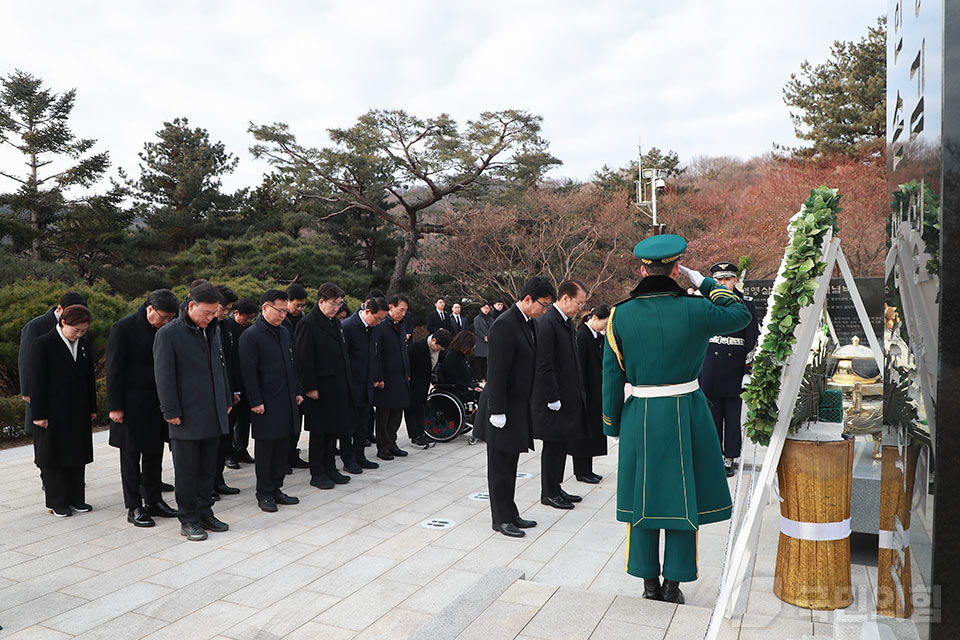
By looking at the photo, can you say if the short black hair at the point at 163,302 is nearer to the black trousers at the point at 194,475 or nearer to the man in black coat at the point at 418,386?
the black trousers at the point at 194,475

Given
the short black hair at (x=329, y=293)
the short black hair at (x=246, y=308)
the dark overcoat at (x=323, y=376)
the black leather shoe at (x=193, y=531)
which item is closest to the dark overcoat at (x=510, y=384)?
the dark overcoat at (x=323, y=376)

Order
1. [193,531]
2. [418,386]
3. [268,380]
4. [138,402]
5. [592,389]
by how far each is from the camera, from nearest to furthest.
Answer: [193,531]
[138,402]
[268,380]
[592,389]
[418,386]

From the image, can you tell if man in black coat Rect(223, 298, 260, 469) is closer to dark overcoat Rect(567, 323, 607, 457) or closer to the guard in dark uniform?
dark overcoat Rect(567, 323, 607, 457)

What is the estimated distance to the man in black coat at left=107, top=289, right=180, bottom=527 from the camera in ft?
17.3

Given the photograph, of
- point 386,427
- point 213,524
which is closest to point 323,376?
point 386,427

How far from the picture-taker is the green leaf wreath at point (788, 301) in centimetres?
321

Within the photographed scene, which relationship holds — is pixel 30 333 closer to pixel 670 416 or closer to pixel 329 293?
pixel 329 293

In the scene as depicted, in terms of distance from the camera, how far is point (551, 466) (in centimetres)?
575

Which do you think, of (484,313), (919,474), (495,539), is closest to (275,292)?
(495,539)

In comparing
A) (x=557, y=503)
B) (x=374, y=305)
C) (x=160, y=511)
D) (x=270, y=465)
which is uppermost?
(x=374, y=305)

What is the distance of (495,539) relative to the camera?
4.93 meters

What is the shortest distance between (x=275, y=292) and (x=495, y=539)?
2.70 meters

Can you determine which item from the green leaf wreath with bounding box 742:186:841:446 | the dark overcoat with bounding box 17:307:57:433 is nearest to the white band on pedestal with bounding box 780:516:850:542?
the green leaf wreath with bounding box 742:186:841:446

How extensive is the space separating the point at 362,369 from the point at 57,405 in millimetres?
2750
